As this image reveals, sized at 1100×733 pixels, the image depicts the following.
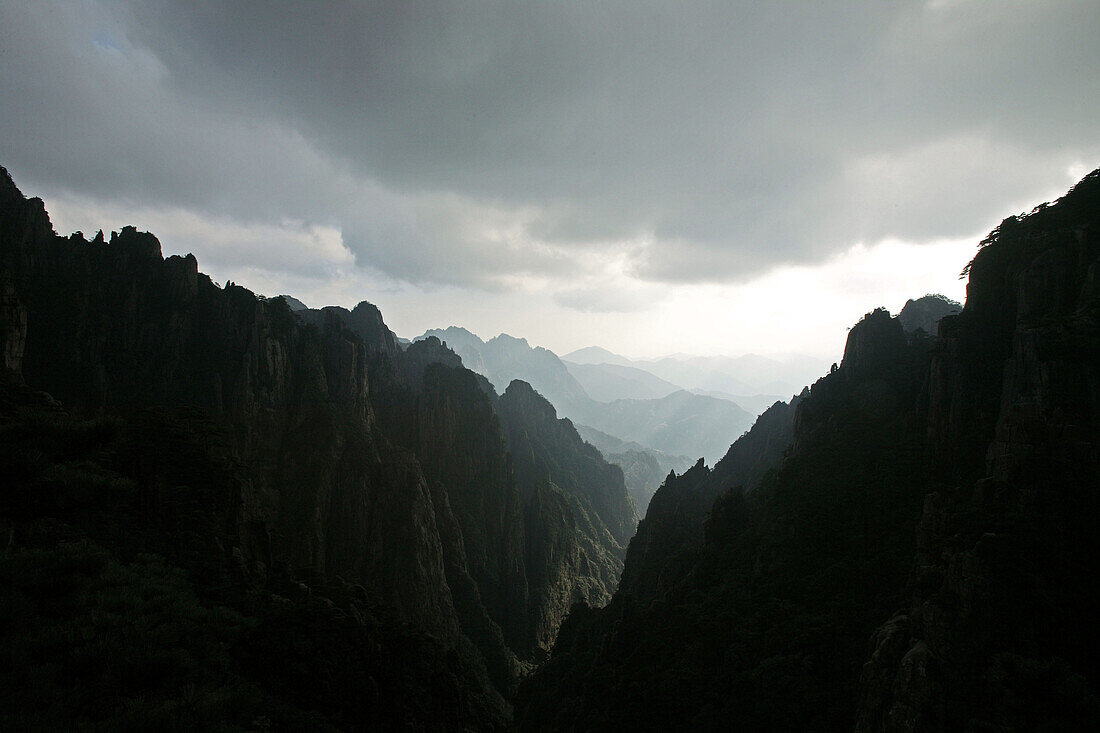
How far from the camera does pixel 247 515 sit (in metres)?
27.6

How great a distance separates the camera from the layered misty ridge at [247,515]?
30.5ft

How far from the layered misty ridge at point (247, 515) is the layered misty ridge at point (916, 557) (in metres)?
13.5

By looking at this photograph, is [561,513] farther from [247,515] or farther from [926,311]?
[247,515]

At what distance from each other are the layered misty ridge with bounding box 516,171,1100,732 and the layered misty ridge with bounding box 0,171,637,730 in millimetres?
13539

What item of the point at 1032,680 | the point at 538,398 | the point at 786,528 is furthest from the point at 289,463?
the point at 538,398

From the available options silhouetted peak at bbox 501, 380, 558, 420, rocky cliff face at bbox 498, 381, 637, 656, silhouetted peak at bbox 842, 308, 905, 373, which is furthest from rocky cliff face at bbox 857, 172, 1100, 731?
silhouetted peak at bbox 501, 380, 558, 420

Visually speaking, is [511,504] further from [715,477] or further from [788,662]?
[788,662]

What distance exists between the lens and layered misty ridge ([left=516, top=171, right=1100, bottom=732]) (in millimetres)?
15414

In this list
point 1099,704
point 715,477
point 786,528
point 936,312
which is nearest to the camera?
point 1099,704

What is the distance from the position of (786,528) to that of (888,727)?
17.2 metres

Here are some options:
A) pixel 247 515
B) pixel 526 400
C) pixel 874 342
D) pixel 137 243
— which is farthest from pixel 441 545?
pixel 526 400

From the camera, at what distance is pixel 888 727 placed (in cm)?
1516

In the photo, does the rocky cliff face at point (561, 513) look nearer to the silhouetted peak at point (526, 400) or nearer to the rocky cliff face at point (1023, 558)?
the silhouetted peak at point (526, 400)

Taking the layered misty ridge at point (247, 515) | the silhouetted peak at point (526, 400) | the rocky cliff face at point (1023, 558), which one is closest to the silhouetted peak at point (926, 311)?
the rocky cliff face at point (1023, 558)
